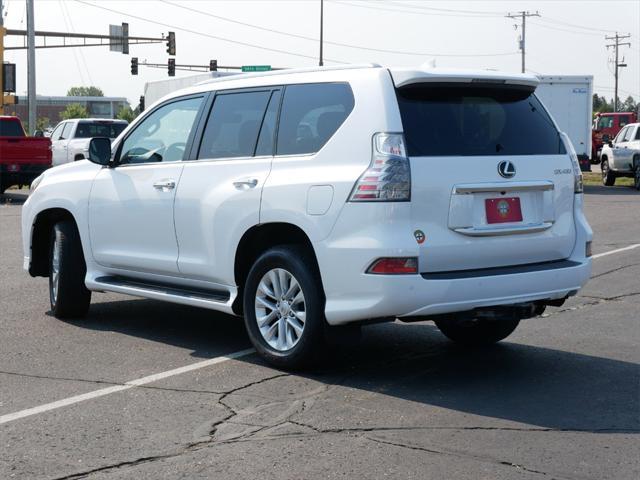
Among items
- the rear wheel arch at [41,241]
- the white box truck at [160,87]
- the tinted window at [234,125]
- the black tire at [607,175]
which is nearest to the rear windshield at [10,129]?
the white box truck at [160,87]

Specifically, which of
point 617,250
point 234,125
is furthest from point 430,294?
point 617,250

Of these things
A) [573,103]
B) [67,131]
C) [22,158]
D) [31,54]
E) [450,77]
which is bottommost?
[22,158]

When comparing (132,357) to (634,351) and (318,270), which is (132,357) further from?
(634,351)

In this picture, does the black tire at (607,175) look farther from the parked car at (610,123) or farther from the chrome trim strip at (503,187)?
the chrome trim strip at (503,187)

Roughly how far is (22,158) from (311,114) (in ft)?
66.9

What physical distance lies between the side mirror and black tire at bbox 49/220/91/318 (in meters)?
0.73

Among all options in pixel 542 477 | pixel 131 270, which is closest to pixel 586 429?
pixel 542 477

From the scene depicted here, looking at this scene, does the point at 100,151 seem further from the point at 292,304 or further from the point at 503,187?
the point at 503,187

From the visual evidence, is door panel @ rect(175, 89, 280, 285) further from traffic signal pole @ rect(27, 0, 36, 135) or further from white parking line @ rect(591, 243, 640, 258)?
traffic signal pole @ rect(27, 0, 36, 135)

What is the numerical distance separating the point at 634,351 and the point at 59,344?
4.12m

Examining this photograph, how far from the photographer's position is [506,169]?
6.64 metres

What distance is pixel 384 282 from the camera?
6172 mm

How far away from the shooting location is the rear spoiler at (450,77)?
6465 mm

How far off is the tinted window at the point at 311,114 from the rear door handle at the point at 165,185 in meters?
1.03
